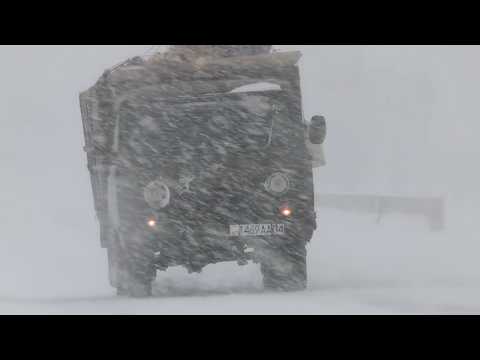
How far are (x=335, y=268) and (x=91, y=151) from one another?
4.16 m

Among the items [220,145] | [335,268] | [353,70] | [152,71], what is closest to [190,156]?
[220,145]

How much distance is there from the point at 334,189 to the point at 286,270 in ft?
63.0

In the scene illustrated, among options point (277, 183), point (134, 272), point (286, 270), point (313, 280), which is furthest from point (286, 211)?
point (313, 280)

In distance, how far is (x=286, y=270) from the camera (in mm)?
9930

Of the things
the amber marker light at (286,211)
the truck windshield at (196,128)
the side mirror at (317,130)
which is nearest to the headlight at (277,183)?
the amber marker light at (286,211)

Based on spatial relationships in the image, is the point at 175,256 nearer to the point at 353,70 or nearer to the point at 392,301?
the point at 392,301

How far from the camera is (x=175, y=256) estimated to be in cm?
970

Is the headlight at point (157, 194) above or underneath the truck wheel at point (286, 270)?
above

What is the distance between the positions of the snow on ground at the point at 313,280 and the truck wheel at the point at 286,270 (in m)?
0.18

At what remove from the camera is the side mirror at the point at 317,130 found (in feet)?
31.6

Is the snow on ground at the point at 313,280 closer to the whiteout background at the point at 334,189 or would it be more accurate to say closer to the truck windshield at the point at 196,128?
the whiteout background at the point at 334,189

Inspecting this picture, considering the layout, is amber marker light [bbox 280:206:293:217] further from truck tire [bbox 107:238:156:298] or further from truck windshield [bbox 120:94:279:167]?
truck tire [bbox 107:238:156:298]

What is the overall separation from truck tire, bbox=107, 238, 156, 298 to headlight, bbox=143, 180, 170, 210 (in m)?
0.51

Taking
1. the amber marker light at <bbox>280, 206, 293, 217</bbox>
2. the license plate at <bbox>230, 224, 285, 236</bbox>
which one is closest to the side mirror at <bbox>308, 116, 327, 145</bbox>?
the amber marker light at <bbox>280, 206, 293, 217</bbox>
